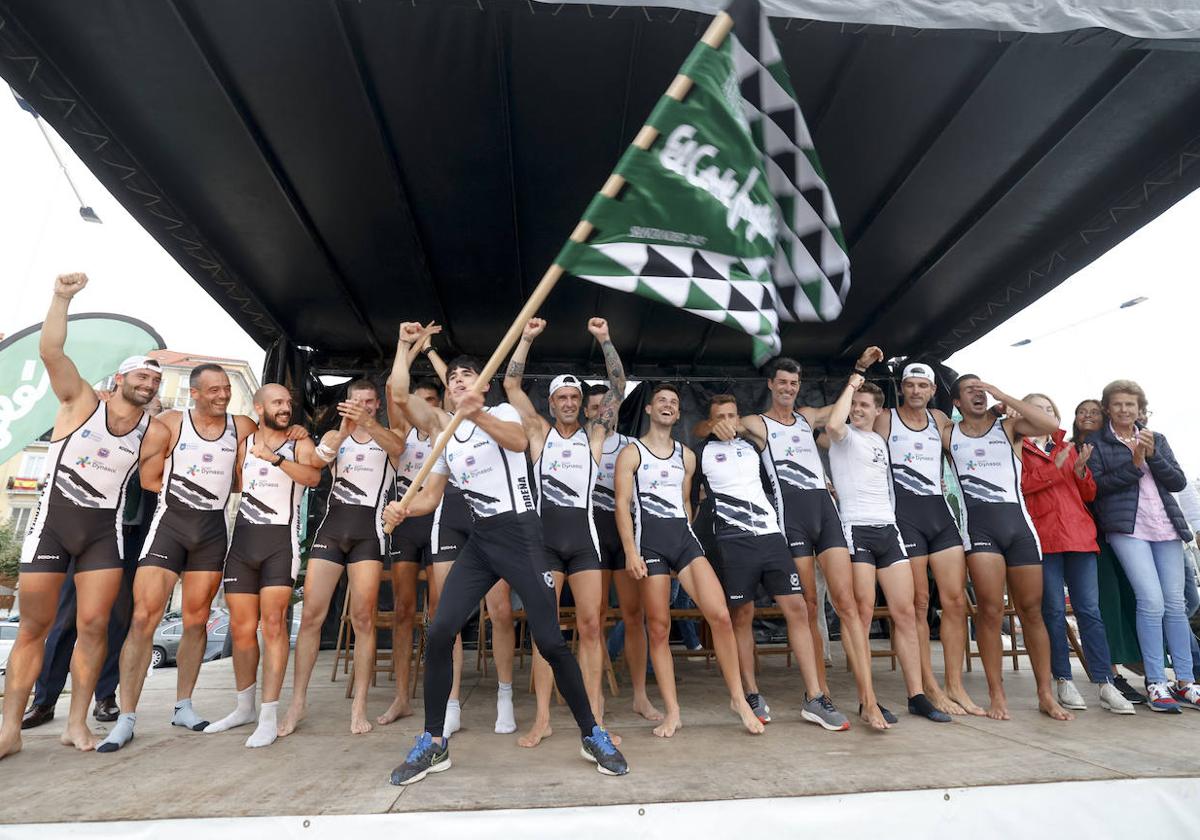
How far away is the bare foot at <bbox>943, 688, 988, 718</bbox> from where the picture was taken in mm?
3928

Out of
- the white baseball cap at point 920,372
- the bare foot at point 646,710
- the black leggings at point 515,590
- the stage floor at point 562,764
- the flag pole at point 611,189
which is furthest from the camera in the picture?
the white baseball cap at point 920,372

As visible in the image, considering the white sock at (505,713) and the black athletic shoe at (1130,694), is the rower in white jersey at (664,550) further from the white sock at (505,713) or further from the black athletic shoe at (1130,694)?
the black athletic shoe at (1130,694)

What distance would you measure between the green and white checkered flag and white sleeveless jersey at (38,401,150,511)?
2.96m

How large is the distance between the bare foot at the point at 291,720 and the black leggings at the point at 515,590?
1.35m

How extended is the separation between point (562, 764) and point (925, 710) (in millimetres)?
2348

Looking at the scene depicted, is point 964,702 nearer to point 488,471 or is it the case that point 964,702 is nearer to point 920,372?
point 920,372

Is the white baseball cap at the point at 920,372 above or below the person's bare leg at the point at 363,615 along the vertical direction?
above

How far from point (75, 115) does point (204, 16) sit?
3.95 feet

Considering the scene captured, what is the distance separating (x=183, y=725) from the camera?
3846 millimetres

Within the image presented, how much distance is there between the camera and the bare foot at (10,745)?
10.4 feet

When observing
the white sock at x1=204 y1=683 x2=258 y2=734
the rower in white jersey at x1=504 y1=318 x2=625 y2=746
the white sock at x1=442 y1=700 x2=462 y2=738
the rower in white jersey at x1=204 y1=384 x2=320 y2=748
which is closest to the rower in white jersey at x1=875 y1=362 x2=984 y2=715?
the rower in white jersey at x1=504 y1=318 x2=625 y2=746

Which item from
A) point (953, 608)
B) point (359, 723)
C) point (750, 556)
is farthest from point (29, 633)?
point (953, 608)

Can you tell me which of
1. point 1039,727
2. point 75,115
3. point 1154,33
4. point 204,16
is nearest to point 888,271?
point 1154,33

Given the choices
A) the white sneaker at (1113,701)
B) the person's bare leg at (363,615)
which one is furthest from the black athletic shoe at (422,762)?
the white sneaker at (1113,701)
